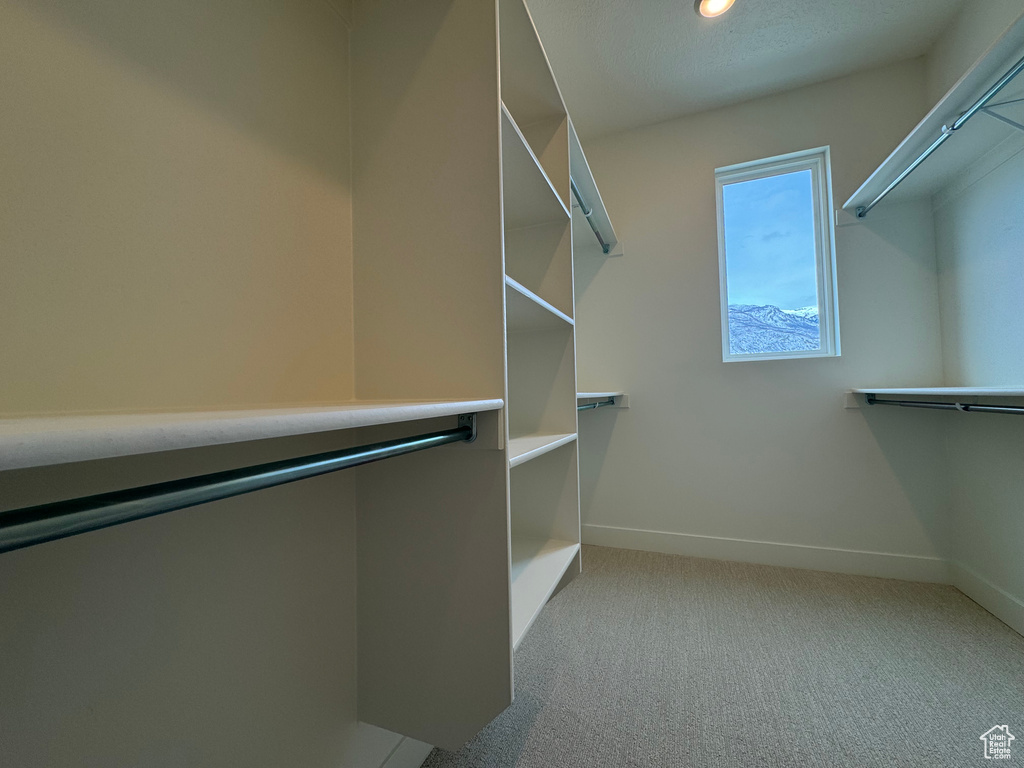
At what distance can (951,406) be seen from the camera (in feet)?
5.19

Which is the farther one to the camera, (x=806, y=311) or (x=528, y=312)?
(x=806, y=311)

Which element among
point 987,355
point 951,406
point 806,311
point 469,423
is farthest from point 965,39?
point 469,423

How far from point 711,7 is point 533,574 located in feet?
7.78

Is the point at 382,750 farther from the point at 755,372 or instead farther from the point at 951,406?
the point at 755,372

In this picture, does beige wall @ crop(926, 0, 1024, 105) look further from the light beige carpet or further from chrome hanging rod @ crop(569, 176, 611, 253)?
the light beige carpet

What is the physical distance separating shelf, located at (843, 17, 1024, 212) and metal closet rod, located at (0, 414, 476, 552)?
1829mm

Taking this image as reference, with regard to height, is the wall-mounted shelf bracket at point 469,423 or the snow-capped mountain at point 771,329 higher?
the snow-capped mountain at point 771,329

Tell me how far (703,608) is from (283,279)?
6.76 ft

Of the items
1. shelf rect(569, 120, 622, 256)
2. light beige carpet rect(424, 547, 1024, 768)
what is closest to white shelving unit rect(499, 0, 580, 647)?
shelf rect(569, 120, 622, 256)

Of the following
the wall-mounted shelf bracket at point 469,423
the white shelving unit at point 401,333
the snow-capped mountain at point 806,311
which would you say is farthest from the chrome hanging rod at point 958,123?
the wall-mounted shelf bracket at point 469,423

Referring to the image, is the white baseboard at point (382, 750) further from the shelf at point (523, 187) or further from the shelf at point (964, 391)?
the shelf at point (964, 391)

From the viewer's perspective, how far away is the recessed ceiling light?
1.77 meters

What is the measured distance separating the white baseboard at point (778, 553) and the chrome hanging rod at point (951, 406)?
0.79 metres

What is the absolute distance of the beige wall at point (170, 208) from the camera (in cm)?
52
